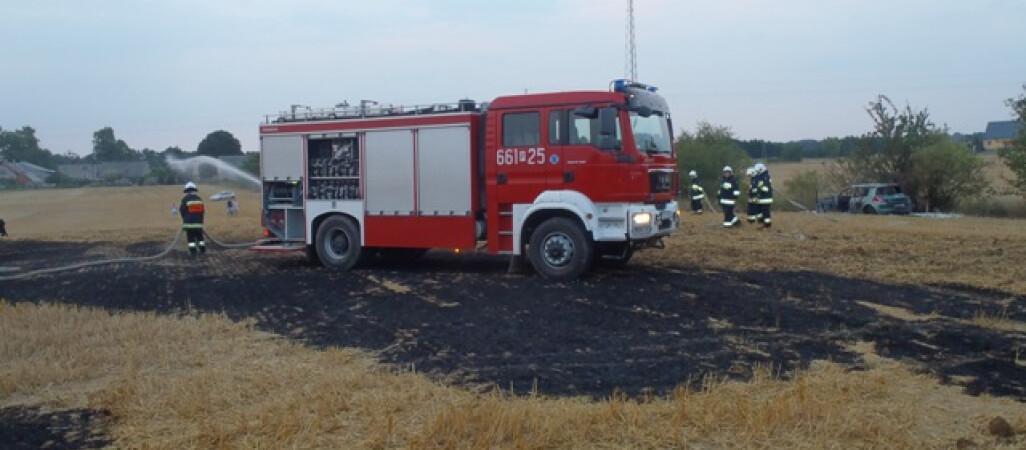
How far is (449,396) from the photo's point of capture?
660 centimetres

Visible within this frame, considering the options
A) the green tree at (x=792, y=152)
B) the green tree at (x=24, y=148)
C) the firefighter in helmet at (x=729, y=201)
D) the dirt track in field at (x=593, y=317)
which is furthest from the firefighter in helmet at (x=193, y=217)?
the green tree at (x=792, y=152)

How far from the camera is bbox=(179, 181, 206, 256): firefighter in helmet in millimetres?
18609

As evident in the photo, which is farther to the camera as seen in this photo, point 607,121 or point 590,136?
point 590,136

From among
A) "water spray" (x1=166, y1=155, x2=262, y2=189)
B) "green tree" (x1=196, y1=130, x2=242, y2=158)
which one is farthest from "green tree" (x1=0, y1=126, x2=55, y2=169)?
"water spray" (x1=166, y1=155, x2=262, y2=189)

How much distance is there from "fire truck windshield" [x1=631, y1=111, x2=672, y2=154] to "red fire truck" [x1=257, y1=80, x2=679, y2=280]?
3cm

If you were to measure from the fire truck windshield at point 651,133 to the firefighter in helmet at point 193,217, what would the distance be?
32.3 ft

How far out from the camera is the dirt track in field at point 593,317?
7.47 m

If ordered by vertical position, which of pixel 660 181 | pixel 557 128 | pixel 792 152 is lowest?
pixel 660 181

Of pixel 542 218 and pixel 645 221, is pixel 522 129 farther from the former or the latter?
pixel 645 221

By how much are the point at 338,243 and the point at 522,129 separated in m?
4.17

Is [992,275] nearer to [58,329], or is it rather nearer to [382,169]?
[382,169]

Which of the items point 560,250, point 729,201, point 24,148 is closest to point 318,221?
point 560,250

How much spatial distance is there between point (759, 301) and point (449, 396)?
17.5ft

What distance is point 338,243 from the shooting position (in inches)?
608
